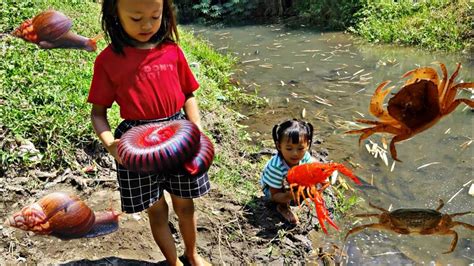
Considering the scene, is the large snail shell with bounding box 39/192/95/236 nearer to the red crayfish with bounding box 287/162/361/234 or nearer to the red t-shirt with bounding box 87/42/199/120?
the red t-shirt with bounding box 87/42/199/120

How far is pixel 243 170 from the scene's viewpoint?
15.7 ft

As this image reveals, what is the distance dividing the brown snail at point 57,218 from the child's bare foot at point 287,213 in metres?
1.45

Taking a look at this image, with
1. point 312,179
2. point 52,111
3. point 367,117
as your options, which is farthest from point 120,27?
point 367,117

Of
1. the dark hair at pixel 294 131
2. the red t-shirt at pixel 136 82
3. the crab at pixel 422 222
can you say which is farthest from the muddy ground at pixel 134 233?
the crab at pixel 422 222

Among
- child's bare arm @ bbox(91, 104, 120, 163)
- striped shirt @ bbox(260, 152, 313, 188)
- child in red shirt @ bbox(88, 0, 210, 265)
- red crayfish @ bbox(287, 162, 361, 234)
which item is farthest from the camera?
striped shirt @ bbox(260, 152, 313, 188)

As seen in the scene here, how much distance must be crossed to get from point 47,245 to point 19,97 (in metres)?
1.73

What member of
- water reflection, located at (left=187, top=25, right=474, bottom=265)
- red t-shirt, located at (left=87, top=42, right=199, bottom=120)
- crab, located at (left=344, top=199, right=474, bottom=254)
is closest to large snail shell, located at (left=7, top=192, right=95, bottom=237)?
red t-shirt, located at (left=87, top=42, right=199, bottom=120)

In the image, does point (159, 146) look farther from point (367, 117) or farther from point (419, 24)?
point (419, 24)

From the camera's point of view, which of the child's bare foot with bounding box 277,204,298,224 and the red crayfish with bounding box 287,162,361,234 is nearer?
the red crayfish with bounding box 287,162,361,234

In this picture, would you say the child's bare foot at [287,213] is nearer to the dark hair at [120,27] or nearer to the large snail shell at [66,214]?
the large snail shell at [66,214]

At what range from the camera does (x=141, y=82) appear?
2.60m

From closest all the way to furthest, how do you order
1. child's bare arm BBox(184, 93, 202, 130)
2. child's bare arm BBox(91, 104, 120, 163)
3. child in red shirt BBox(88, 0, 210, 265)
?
child in red shirt BBox(88, 0, 210, 265), child's bare arm BBox(91, 104, 120, 163), child's bare arm BBox(184, 93, 202, 130)

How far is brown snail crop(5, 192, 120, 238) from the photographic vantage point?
10.5ft

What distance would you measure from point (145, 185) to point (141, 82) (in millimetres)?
581
